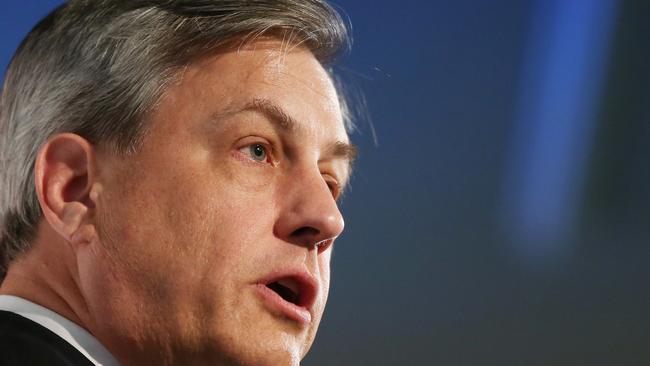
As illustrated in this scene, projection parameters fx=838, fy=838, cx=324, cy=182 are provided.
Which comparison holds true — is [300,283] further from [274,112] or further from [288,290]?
[274,112]

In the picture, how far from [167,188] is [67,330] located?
20cm

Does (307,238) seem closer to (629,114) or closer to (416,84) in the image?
(416,84)

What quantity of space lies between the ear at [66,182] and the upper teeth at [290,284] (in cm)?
25

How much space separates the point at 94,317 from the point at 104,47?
13.6 inches

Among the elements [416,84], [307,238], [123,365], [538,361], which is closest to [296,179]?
[307,238]

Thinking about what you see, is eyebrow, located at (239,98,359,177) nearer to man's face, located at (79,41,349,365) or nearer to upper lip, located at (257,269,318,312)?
man's face, located at (79,41,349,365)

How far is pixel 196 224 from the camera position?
0.98 m

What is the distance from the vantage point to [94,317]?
1005 millimetres

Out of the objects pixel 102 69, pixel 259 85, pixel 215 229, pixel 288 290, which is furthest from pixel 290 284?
pixel 102 69

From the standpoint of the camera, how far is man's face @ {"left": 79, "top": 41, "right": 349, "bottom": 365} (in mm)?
975

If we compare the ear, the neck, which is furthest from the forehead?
the neck

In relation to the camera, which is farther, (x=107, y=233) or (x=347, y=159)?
(x=347, y=159)

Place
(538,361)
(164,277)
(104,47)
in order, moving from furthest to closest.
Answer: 1. (538,361)
2. (104,47)
3. (164,277)

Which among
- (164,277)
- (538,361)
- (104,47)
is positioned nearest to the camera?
(164,277)
